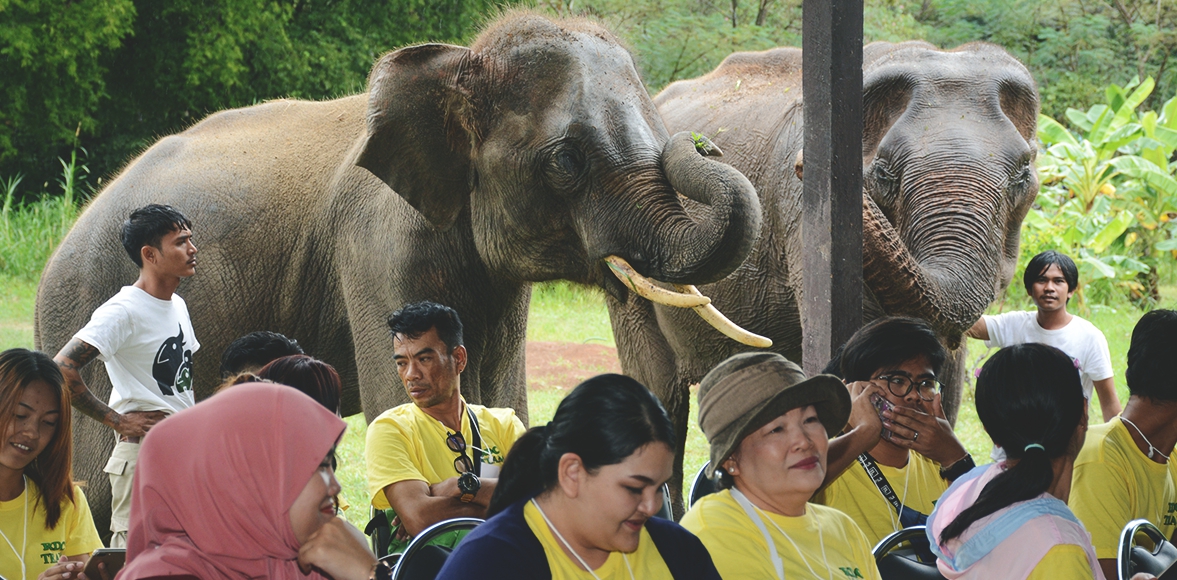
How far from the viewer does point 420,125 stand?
204 inches

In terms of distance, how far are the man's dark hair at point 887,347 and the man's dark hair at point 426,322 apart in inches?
50.8

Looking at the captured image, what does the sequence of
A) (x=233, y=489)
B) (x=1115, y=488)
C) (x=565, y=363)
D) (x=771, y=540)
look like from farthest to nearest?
(x=565, y=363)
(x=1115, y=488)
(x=771, y=540)
(x=233, y=489)

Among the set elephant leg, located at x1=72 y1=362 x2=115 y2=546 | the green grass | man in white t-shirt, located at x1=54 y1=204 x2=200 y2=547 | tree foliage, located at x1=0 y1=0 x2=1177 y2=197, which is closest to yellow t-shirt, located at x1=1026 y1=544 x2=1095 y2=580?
man in white t-shirt, located at x1=54 y1=204 x2=200 y2=547

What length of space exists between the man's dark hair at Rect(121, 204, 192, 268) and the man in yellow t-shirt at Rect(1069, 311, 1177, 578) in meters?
3.26

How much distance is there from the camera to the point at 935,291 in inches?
183

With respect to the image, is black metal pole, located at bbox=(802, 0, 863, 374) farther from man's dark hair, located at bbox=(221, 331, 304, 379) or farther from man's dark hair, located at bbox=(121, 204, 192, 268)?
man's dark hair, located at bbox=(121, 204, 192, 268)

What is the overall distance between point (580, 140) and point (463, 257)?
87 centimetres

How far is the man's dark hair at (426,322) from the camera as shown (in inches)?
158

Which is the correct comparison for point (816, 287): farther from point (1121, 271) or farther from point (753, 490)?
point (1121, 271)

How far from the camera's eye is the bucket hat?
2.92m

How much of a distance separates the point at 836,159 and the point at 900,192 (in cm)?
→ 142

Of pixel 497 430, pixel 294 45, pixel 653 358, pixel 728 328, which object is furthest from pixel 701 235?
pixel 294 45

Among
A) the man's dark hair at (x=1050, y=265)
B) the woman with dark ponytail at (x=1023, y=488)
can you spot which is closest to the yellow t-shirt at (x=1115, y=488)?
the woman with dark ponytail at (x=1023, y=488)

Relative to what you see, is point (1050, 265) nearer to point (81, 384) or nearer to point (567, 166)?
point (567, 166)
